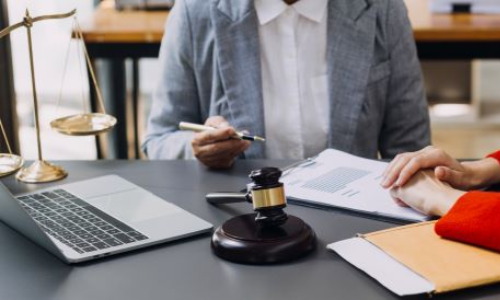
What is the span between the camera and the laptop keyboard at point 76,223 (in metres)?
1.21

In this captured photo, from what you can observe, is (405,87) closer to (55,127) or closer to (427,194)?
(427,194)

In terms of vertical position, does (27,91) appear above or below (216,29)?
below

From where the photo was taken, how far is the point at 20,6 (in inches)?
140

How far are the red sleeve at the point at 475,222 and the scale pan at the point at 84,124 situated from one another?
67cm

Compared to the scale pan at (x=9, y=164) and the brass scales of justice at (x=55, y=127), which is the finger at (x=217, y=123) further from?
the scale pan at (x=9, y=164)

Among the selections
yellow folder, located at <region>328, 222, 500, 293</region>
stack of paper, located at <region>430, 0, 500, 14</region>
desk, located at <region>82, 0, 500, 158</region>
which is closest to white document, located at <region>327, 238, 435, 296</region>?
yellow folder, located at <region>328, 222, 500, 293</region>

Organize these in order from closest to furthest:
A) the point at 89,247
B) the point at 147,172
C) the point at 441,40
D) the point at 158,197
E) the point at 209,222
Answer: the point at 89,247
the point at 209,222
the point at 158,197
the point at 147,172
the point at 441,40

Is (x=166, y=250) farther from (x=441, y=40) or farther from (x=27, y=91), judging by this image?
(x=27, y=91)

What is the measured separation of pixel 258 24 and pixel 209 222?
28.2 inches

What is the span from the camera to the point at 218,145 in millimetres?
1574

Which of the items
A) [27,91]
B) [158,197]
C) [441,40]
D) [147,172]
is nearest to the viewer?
[158,197]

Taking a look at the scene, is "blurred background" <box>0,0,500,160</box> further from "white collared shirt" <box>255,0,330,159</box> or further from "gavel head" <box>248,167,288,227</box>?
"gavel head" <box>248,167,288,227</box>

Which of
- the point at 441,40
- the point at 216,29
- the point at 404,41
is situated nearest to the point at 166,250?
the point at 216,29

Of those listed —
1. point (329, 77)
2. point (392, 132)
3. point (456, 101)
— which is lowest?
point (456, 101)
